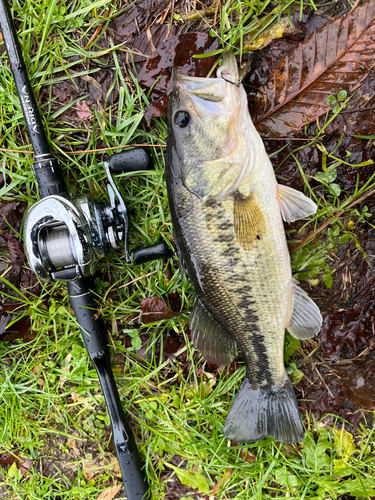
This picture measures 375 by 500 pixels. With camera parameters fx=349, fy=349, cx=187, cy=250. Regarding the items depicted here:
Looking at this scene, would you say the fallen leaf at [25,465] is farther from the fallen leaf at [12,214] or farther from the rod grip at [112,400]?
the fallen leaf at [12,214]

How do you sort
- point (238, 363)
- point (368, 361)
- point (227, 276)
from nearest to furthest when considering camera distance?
point (227, 276)
point (368, 361)
point (238, 363)

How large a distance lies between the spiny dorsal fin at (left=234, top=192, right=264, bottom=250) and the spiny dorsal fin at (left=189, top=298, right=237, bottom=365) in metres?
0.52

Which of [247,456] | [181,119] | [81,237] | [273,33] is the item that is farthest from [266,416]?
[273,33]

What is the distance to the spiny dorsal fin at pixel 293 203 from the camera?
6.14 feet

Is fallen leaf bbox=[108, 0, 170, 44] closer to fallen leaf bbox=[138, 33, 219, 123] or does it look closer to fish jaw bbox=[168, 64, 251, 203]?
fallen leaf bbox=[138, 33, 219, 123]

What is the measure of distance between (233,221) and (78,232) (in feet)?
2.87

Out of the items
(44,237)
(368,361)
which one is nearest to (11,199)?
(44,237)

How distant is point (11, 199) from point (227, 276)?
64.4 inches

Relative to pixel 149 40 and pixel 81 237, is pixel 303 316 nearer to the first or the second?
pixel 81 237

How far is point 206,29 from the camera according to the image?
83.5 inches

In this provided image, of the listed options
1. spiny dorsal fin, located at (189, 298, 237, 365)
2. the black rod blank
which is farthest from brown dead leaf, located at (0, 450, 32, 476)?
the black rod blank

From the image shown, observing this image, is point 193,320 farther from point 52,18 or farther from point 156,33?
point 52,18

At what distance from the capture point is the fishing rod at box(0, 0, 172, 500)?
1973 mm

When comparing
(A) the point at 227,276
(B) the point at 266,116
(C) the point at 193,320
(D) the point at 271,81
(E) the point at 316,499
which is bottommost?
(E) the point at 316,499
